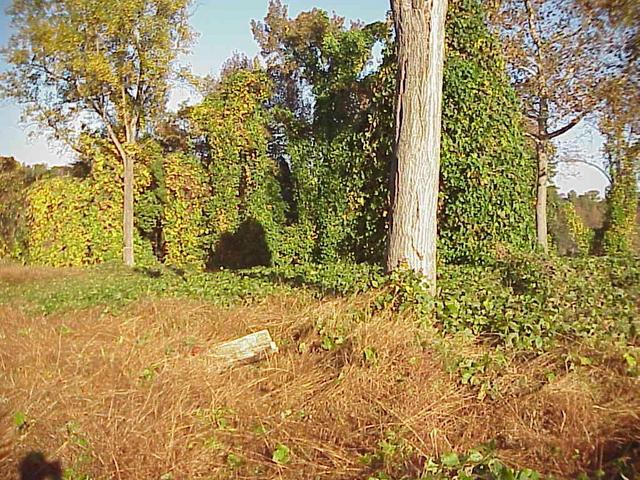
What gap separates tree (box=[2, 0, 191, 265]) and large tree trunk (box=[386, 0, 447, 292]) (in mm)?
9193

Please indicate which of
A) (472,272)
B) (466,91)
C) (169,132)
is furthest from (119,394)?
(169,132)

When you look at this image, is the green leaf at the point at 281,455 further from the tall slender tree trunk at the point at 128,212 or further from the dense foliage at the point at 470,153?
the tall slender tree trunk at the point at 128,212

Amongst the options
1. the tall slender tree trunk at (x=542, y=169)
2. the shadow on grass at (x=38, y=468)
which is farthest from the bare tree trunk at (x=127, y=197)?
the shadow on grass at (x=38, y=468)

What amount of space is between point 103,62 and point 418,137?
380 inches

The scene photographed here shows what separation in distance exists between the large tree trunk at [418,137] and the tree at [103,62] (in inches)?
362

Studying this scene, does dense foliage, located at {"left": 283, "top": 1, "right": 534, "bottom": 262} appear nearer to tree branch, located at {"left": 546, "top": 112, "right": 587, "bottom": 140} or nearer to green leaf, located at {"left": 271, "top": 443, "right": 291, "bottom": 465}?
tree branch, located at {"left": 546, "top": 112, "right": 587, "bottom": 140}

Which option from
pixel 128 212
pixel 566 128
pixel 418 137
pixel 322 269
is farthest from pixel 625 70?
pixel 128 212

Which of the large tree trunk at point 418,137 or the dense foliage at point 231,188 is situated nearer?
the large tree trunk at point 418,137

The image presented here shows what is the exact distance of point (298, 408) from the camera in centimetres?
363

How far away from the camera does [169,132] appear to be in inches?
593

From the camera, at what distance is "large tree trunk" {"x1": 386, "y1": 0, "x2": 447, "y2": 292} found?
528 cm

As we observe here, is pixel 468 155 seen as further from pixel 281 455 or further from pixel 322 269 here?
pixel 281 455

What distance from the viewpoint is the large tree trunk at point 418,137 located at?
208 inches

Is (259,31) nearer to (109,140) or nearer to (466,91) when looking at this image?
(109,140)
